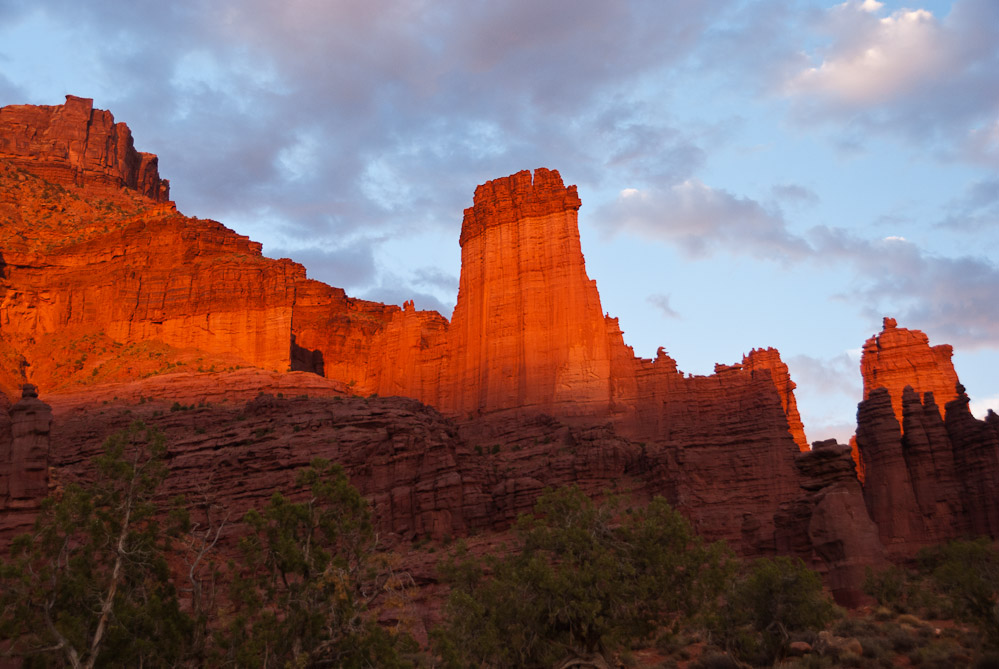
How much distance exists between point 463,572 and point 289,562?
46.3 feet

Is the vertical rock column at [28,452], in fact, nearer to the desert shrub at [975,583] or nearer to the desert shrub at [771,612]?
the desert shrub at [771,612]

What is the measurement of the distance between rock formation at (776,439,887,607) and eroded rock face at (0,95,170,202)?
12013cm

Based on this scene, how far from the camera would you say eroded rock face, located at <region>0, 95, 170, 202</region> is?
448 feet

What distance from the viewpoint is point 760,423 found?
70250 mm

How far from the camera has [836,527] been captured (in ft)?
164

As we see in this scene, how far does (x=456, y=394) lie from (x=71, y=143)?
90464 mm

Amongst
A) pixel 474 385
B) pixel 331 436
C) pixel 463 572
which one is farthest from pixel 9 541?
pixel 474 385

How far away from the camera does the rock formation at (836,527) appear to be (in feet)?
162

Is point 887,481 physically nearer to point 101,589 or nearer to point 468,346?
point 468,346

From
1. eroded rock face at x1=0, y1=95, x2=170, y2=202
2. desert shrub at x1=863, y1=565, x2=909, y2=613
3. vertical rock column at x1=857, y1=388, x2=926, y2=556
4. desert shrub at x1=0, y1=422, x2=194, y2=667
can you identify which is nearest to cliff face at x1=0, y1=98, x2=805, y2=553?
vertical rock column at x1=857, y1=388, x2=926, y2=556

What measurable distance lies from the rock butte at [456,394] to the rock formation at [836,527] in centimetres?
11

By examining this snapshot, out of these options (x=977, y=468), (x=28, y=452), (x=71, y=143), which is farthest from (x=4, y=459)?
(x=71, y=143)

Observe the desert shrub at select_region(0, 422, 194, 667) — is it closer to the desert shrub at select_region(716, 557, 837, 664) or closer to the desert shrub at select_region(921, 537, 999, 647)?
the desert shrub at select_region(716, 557, 837, 664)

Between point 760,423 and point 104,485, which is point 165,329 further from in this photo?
point 104,485
